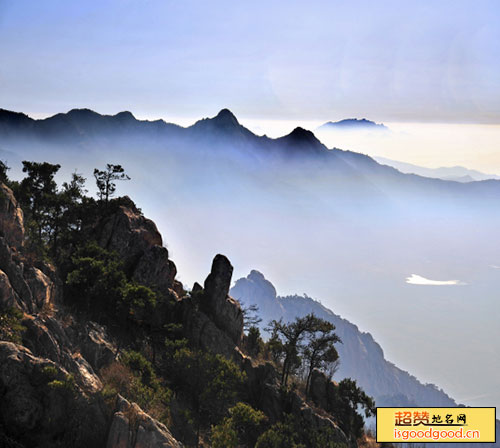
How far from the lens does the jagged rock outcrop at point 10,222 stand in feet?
163

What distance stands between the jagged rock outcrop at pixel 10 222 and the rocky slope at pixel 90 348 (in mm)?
106

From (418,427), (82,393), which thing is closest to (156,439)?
(82,393)

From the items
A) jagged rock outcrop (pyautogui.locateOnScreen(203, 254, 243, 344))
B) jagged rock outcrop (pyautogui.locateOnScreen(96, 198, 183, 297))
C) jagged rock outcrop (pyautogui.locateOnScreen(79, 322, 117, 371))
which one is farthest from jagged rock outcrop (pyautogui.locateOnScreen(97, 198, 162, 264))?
jagged rock outcrop (pyautogui.locateOnScreen(79, 322, 117, 371))

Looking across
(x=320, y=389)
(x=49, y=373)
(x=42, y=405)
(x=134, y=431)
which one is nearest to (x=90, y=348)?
(x=49, y=373)

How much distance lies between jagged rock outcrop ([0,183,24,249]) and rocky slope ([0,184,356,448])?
0.11 meters

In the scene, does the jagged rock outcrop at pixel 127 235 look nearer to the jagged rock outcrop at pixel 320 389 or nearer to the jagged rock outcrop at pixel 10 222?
the jagged rock outcrop at pixel 10 222

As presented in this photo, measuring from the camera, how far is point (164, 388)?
5034 cm

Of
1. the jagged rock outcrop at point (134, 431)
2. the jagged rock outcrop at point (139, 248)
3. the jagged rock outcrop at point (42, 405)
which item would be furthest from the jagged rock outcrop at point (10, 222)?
the jagged rock outcrop at point (134, 431)

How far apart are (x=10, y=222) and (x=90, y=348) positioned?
15.3 meters

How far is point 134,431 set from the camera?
38.2m

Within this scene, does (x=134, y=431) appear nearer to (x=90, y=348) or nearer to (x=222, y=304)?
(x=90, y=348)

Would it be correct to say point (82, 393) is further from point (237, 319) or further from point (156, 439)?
point (237, 319)

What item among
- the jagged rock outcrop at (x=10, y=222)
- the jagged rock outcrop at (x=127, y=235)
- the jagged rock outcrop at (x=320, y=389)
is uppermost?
the jagged rock outcrop at (x=127, y=235)

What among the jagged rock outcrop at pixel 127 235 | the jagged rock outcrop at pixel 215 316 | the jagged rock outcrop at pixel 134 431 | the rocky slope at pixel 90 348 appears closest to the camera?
the rocky slope at pixel 90 348
